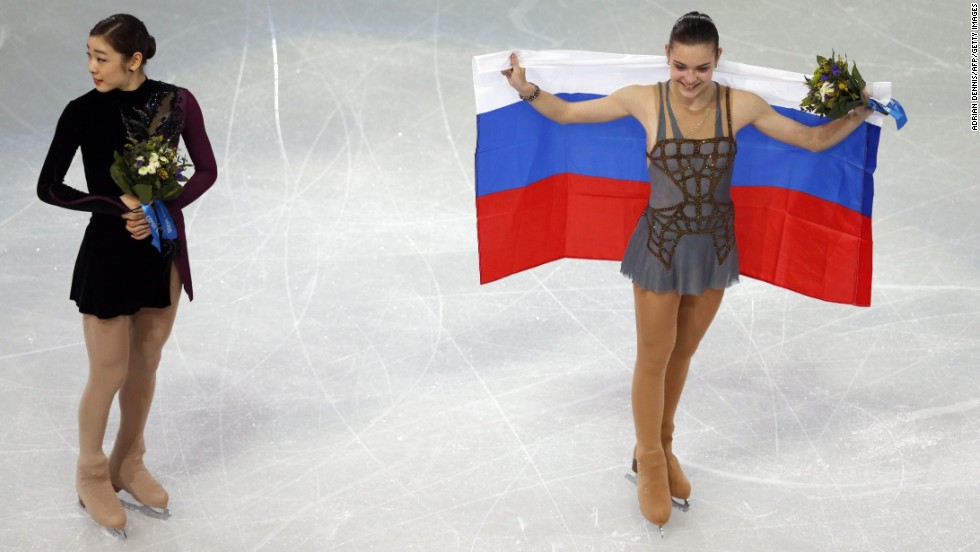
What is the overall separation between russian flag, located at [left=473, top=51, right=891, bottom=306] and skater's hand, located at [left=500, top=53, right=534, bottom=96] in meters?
0.04

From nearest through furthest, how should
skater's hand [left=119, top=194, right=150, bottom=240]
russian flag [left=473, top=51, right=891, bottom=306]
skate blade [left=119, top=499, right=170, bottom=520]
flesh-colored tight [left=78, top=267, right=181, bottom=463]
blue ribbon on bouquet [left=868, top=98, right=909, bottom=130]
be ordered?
1. blue ribbon on bouquet [left=868, top=98, right=909, bottom=130]
2. skater's hand [left=119, top=194, right=150, bottom=240]
3. flesh-colored tight [left=78, top=267, right=181, bottom=463]
4. russian flag [left=473, top=51, right=891, bottom=306]
5. skate blade [left=119, top=499, right=170, bottom=520]

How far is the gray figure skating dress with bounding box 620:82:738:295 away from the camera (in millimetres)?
4883

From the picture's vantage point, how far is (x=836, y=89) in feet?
15.8

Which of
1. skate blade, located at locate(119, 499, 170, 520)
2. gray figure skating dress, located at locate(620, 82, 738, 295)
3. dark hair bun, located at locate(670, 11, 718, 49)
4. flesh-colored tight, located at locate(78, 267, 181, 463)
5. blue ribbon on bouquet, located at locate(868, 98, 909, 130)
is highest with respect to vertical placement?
dark hair bun, located at locate(670, 11, 718, 49)

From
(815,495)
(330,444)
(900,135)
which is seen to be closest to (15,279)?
(330,444)

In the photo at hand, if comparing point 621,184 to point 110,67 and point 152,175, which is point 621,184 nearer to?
point 152,175

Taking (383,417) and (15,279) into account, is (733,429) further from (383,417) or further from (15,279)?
(15,279)

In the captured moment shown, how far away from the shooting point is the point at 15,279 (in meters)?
7.11

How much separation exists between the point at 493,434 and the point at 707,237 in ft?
4.83

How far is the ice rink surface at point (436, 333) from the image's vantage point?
17.7ft

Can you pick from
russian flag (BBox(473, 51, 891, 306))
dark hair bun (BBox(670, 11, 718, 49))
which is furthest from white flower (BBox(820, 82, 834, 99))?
dark hair bun (BBox(670, 11, 718, 49))

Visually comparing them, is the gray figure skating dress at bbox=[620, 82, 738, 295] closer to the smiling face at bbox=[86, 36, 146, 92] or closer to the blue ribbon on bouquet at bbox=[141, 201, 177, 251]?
the blue ribbon on bouquet at bbox=[141, 201, 177, 251]

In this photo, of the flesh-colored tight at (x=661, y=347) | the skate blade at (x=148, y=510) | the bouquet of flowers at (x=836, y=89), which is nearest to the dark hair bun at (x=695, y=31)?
the bouquet of flowers at (x=836, y=89)

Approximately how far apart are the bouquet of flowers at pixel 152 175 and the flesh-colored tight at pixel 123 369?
0.27 m
